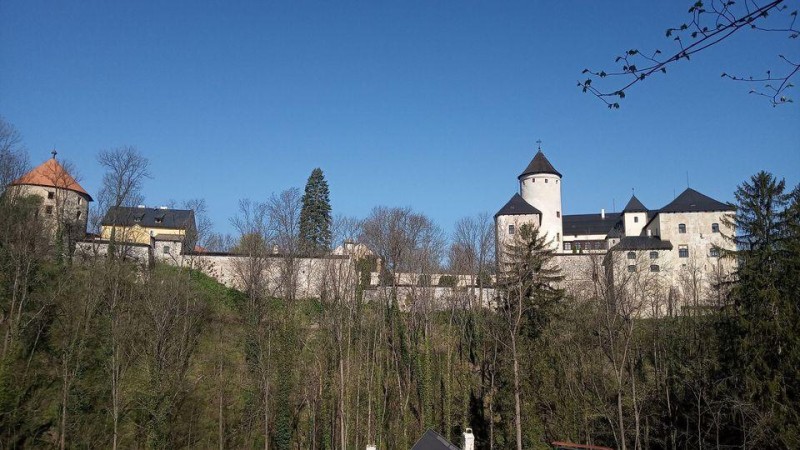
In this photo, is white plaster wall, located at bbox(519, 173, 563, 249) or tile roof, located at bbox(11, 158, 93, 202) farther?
white plaster wall, located at bbox(519, 173, 563, 249)

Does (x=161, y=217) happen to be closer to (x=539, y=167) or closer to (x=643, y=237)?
(x=539, y=167)

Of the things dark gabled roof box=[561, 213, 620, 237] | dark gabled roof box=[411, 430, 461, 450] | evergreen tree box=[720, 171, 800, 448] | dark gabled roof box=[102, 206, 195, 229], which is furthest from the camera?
dark gabled roof box=[561, 213, 620, 237]

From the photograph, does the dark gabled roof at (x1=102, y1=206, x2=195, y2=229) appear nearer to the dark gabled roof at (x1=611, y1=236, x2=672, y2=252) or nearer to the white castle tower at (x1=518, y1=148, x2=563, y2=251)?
the white castle tower at (x1=518, y1=148, x2=563, y2=251)

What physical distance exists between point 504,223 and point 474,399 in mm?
22056

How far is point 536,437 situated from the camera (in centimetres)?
2306

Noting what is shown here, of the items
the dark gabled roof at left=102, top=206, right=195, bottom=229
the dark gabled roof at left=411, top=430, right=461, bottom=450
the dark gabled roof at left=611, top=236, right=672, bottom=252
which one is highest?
the dark gabled roof at left=102, top=206, right=195, bottom=229

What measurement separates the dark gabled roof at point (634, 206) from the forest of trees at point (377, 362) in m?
23.7

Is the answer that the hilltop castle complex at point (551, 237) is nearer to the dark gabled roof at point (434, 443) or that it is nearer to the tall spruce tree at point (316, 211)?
the tall spruce tree at point (316, 211)

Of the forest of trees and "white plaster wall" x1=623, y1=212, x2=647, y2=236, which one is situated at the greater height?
"white plaster wall" x1=623, y1=212, x2=647, y2=236

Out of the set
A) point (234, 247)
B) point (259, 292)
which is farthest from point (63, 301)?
point (234, 247)

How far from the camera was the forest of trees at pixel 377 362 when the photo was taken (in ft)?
64.5

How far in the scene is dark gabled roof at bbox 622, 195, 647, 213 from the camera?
165ft

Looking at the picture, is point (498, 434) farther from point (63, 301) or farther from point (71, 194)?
point (71, 194)

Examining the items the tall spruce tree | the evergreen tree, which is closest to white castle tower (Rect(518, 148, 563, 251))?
the tall spruce tree
